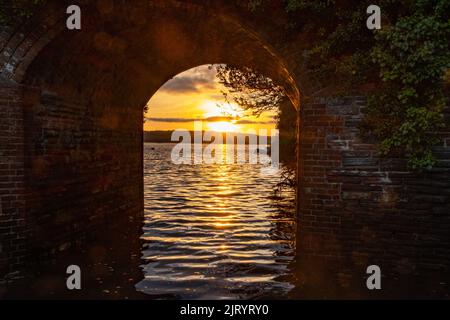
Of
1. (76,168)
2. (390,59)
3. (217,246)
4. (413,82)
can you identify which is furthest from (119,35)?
(413,82)

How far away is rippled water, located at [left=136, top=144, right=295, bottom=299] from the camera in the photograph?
17.7 ft

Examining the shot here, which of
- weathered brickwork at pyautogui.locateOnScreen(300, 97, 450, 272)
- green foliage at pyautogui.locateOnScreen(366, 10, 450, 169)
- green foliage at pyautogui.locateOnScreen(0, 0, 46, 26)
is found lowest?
weathered brickwork at pyautogui.locateOnScreen(300, 97, 450, 272)

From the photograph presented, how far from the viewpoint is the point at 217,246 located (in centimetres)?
746

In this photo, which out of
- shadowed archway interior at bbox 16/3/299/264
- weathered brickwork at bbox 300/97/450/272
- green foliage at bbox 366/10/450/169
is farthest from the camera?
shadowed archway interior at bbox 16/3/299/264

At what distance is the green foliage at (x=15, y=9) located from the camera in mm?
5430

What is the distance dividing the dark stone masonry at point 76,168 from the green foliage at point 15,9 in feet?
0.52

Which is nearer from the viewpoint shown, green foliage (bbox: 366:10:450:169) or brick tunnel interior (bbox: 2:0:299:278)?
green foliage (bbox: 366:10:450:169)

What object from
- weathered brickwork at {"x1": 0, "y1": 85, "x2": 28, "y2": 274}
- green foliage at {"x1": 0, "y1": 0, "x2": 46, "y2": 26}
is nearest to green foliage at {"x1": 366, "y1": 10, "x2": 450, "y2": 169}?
green foliage at {"x1": 0, "y1": 0, "x2": 46, "y2": 26}

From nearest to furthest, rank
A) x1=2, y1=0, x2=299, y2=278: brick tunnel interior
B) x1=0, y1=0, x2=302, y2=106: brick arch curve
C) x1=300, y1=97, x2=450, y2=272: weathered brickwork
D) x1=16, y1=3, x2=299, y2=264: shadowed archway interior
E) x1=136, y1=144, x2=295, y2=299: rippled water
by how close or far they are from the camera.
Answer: x1=136, y1=144, x2=295, y2=299: rippled water
x1=300, y1=97, x2=450, y2=272: weathered brickwork
x1=0, y1=0, x2=302, y2=106: brick arch curve
x1=2, y1=0, x2=299, y2=278: brick tunnel interior
x1=16, y1=3, x2=299, y2=264: shadowed archway interior

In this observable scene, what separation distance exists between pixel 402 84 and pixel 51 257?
20.7ft

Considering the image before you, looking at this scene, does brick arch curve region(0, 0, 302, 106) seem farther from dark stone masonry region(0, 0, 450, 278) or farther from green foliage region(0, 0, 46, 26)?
green foliage region(0, 0, 46, 26)

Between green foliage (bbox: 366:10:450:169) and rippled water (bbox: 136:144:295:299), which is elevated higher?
green foliage (bbox: 366:10:450:169)

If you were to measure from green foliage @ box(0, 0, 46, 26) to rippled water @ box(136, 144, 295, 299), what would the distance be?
14.3ft

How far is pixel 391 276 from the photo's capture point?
5.64 meters
